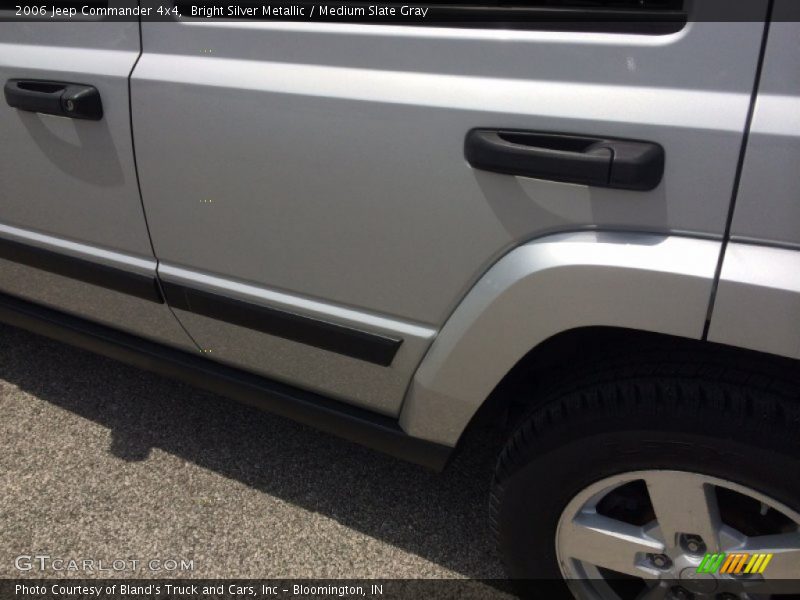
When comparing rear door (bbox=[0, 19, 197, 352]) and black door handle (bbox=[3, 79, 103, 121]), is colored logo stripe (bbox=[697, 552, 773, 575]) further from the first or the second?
black door handle (bbox=[3, 79, 103, 121])

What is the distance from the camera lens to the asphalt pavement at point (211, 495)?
182cm

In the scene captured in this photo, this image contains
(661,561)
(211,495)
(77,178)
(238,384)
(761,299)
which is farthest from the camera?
(211,495)

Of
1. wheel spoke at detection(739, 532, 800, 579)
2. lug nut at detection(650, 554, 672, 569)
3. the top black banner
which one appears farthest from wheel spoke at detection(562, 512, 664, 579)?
the top black banner

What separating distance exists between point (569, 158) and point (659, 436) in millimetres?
524

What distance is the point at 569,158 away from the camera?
1.12 meters

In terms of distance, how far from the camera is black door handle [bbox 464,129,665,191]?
108 cm

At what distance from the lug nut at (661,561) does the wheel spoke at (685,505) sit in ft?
0.23

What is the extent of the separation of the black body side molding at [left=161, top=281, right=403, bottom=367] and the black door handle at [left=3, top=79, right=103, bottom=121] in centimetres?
44

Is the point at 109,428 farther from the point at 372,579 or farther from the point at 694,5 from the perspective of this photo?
the point at 694,5

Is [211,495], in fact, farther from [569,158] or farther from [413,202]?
[569,158]

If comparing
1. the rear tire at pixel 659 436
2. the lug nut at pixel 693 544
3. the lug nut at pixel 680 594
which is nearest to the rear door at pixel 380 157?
the rear tire at pixel 659 436

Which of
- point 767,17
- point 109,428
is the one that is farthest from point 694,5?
point 109,428

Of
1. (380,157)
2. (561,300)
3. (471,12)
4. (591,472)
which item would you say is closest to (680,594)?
(591,472)

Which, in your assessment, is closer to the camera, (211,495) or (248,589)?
(248,589)
